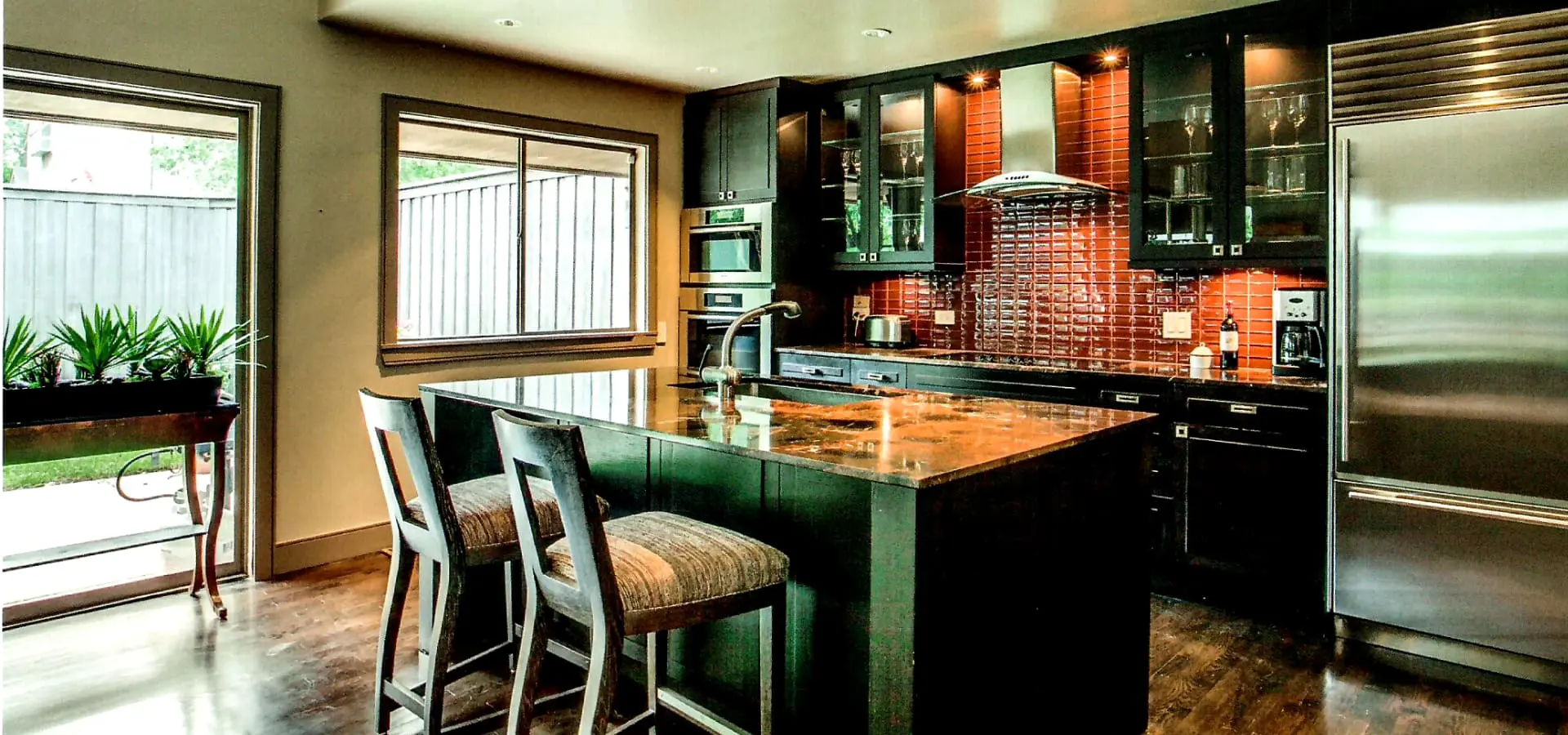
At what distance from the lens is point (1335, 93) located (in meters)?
3.56

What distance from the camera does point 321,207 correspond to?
14.3 feet

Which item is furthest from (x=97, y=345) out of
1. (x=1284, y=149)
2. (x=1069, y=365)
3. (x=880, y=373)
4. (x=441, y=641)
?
(x=1284, y=149)

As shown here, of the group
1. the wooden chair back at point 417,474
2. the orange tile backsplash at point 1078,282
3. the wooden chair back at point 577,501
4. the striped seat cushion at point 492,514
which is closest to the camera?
the wooden chair back at point 577,501

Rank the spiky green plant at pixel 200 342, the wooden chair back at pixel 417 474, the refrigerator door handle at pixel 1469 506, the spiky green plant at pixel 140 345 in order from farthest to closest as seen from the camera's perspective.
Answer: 1. the spiky green plant at pixel 200 342
2. the spiky green plant at pixel 140 345
3. the refrigerator door handle at pixel 1469 506
4. the wooden chair back at pixel 417 474

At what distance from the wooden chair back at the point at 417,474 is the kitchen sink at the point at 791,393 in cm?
101

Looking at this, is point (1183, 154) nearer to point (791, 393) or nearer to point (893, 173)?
point (893, 173)

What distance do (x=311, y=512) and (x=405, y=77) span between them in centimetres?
202

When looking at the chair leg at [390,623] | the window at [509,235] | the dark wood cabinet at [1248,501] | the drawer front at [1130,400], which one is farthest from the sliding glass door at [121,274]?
the dark wood cabinet at [1248,501]

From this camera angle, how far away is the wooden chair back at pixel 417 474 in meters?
2.38

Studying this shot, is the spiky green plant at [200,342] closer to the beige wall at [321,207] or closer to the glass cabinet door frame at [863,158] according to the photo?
the beige wall at [321,207]

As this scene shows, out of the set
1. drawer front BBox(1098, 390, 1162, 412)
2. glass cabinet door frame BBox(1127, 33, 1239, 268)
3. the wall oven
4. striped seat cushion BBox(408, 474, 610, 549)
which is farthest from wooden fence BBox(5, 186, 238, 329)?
glass cabinet door frame BBox(1127, 33, 1239, 268)

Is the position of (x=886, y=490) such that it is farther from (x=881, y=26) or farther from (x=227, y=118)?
(x=227, y=118)

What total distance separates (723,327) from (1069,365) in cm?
212

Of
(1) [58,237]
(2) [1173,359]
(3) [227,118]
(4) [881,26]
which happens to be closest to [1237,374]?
(2) [1173,359]
